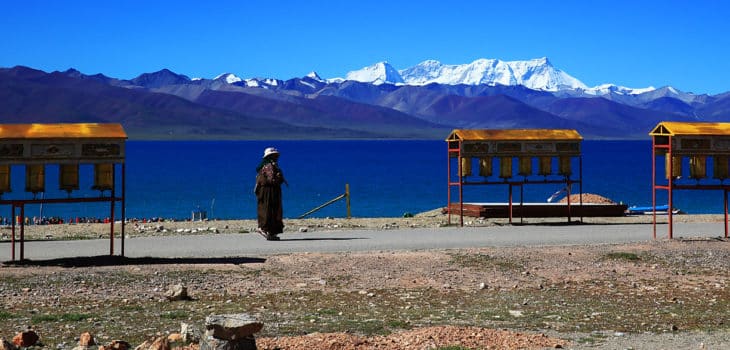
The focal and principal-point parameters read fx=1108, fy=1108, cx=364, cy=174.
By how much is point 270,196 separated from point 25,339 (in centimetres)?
1173

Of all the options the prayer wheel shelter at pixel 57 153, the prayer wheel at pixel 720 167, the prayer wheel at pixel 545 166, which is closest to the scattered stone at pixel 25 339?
the prayer wheel shelter at pixel 57 153

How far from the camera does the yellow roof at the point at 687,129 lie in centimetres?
2329

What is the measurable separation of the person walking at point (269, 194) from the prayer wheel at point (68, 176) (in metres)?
4.71

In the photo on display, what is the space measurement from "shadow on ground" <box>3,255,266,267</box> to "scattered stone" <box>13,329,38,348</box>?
6.77 meters

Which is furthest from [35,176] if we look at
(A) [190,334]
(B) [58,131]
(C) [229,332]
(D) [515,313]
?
(C) [229,332]

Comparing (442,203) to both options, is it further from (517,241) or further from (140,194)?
(517,241)

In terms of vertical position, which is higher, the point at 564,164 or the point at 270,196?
the point at 564,164

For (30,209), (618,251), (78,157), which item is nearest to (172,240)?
(78,157)

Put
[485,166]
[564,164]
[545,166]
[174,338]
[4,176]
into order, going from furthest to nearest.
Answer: [564,164] < [545,166] < [485,166] < [4,176] < [174,338]

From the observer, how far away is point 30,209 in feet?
197

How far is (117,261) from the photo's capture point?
1848cm

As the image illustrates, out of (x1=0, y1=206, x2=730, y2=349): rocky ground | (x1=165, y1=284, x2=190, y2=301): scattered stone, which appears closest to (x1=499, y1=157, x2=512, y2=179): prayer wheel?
(x1=0, y1=206, x2=730, y2=349): rocky ground

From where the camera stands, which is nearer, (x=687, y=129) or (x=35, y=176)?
(x=35, y=176)

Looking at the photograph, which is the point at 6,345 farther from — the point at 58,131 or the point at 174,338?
the point at 58,131
